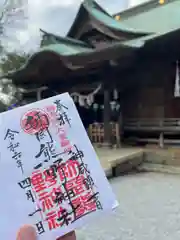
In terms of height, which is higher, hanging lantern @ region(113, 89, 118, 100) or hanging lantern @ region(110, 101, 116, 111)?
hanging lantern @ region(113, 89, 118, 100)

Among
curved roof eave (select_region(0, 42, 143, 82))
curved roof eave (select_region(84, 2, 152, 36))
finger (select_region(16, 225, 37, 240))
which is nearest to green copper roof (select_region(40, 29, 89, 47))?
curved roof eave (select_region(0, 42, 143, 82))

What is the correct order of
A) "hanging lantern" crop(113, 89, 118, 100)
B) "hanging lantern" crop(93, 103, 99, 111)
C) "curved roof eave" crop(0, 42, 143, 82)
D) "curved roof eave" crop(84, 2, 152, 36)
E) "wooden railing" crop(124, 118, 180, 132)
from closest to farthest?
"curved roof eave" crop(0, 42, 143, 82)
"wooden railing" crop(124, 118, 180, 132)
"curved roof eave" crop(84, 2, 152, 36)
"hanging lantern" crop(113, 89, 118, 100)
"hanging lantern" crop(93, 103, 99, 111)

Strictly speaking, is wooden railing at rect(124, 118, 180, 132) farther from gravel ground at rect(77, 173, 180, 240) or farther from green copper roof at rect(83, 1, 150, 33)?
green copper roof at rect(83, 1, 150, 33)

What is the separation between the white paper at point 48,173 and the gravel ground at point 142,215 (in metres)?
2.44

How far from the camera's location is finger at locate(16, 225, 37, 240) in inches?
42.2

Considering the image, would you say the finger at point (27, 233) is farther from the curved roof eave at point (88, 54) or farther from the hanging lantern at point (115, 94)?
the hanging lantern at point (115, 94)

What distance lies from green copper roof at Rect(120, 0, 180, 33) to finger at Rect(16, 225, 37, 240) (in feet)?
27.5

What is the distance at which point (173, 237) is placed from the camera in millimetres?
3406

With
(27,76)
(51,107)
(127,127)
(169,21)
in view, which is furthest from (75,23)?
(51,107)

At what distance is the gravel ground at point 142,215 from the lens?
139 inches

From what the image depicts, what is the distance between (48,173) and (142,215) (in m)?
3.28

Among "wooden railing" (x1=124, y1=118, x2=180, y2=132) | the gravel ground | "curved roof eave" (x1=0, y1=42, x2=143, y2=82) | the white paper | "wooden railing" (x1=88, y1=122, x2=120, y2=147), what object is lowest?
the gravel ground

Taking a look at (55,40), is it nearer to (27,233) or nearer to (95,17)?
(95,17)

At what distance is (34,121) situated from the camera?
126 centimetres
